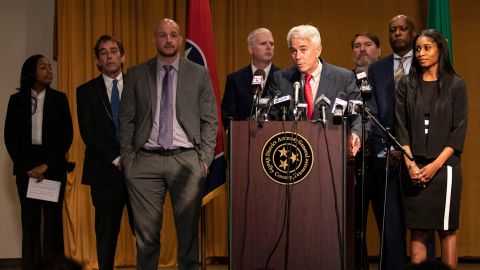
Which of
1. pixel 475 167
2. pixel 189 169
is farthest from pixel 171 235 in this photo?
pixel 475 167

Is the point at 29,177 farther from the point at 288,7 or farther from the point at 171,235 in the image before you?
the point at 288,7

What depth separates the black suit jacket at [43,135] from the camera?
613 cm

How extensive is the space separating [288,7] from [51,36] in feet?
7.58

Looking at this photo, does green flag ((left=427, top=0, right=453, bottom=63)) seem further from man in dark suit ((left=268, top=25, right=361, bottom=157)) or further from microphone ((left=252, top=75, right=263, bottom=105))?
microphone ((left=252, top=75, right=263, bottom=105))

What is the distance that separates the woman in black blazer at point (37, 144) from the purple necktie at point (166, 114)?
4.25 ft

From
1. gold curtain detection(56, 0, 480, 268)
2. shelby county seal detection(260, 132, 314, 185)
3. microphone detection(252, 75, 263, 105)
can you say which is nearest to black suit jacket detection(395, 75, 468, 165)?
shelby county seal detection(260, 132, 314, 185)

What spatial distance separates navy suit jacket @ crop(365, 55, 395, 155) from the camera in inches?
216

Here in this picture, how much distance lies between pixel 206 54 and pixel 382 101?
4.78 ft

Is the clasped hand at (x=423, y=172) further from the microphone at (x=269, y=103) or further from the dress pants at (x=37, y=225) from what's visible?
the dress pants at (x=37, y=225)

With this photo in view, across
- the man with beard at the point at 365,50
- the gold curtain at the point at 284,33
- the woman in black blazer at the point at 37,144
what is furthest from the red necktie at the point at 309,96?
the gold curtain at the point at 284,33

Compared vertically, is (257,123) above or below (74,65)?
below

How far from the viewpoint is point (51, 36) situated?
730 centimetres

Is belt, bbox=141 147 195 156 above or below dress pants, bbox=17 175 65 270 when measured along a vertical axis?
above

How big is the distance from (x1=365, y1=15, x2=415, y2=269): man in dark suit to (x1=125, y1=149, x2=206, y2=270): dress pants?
1.28 metres
